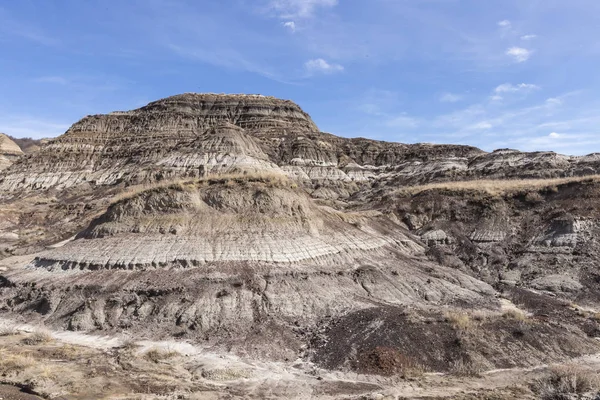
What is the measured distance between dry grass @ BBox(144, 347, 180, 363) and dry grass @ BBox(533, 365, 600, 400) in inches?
603

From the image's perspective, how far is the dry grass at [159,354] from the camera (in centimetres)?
1811

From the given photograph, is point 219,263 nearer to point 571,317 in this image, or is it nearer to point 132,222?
point 132,222

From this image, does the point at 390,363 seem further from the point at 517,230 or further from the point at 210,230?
the point at 517,230

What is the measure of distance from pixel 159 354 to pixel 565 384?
16.8 meters

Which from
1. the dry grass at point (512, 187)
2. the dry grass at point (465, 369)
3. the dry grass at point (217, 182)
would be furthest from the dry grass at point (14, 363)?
the dry grass at point (512, 187)

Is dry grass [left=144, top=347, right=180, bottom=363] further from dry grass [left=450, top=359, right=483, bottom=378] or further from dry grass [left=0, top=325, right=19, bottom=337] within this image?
dry grass [left=450, top=359, right=483, bottom=378]

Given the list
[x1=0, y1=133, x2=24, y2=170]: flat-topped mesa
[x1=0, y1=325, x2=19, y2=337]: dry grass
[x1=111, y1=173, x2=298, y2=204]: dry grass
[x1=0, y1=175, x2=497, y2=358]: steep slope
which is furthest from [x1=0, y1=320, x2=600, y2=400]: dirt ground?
[x1=0, y1=133, x2=24, y2=170]: flat-topped mesa

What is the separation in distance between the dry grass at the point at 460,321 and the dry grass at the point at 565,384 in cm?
396

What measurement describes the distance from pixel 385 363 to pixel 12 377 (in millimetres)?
15126

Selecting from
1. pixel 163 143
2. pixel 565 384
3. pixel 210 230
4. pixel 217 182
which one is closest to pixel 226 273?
pixel 210 230

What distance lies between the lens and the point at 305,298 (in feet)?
76.7

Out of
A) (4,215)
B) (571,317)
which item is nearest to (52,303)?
(571,317)

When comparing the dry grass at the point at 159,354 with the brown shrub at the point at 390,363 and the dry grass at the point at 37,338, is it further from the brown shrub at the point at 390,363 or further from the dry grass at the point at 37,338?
the brown shrub at the point at 390,363

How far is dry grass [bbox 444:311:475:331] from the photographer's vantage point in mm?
19844
